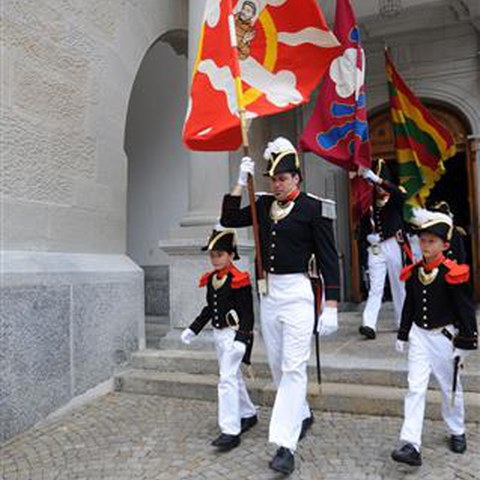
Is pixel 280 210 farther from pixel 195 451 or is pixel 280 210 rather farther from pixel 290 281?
pixel 195 451

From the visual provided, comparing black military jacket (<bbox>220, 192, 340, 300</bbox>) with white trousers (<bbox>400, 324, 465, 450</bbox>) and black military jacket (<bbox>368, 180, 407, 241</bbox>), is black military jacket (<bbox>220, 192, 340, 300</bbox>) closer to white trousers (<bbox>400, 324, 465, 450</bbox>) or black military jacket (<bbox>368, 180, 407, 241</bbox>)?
white trousers (<bbox>400, 324, 465, 450</bbox>)

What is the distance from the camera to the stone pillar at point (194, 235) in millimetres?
6098

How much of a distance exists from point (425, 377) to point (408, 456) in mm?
480

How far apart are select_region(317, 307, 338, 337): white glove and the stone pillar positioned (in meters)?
2.59

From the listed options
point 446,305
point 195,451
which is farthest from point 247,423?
point 446,305

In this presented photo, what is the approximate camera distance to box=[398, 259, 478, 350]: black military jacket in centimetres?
347

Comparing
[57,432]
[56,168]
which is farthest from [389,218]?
[57,432]

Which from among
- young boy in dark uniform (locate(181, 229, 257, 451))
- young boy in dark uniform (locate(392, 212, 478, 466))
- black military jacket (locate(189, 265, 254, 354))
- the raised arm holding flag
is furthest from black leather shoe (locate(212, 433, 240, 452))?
young boy in dark uniform (locate(392, 212, 478, 466))

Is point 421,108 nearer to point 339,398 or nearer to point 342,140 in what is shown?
point 342,140

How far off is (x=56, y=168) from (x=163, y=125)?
14.2 ft

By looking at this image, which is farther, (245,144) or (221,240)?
(221,240)

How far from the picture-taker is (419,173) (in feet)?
23.5

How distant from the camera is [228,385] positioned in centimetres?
394

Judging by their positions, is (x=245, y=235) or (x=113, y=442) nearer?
(x=113, y=442)
